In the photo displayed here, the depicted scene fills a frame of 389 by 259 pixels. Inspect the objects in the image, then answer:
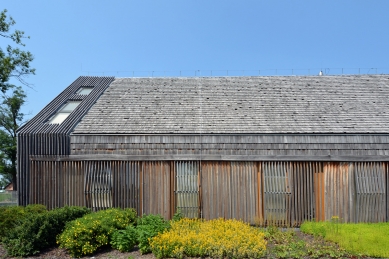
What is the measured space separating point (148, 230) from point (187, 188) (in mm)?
2775

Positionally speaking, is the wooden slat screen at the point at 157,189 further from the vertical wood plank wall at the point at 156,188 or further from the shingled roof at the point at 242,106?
the shingled roof at the point at 242,106

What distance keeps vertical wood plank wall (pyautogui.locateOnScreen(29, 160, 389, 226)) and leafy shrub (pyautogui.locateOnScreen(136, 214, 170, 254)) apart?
5.76 feet

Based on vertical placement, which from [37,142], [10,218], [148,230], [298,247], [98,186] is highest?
[37,142]

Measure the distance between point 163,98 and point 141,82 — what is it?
8.81 feet

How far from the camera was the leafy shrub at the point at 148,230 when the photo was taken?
7250 millimetres

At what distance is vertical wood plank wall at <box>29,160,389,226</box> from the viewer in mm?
9930

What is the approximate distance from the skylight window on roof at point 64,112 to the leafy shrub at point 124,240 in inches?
247

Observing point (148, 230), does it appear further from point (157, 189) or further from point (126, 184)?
point (126, 184)

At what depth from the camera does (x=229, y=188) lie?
10062 mm

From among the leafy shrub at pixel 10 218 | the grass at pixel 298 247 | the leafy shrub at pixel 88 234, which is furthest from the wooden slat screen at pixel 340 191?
the leafy shrub at pixel 10 218

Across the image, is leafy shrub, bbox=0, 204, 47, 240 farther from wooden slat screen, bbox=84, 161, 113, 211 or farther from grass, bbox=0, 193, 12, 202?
grass, bbox=0, 193, 12, 202

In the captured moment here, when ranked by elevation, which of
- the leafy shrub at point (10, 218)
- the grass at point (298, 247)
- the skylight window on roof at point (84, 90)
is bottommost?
the grass at point (298, 247)

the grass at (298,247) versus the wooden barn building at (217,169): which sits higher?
the wooden barn building at (217,169)

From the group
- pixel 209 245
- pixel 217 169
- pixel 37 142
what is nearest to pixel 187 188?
pixel 217 169
